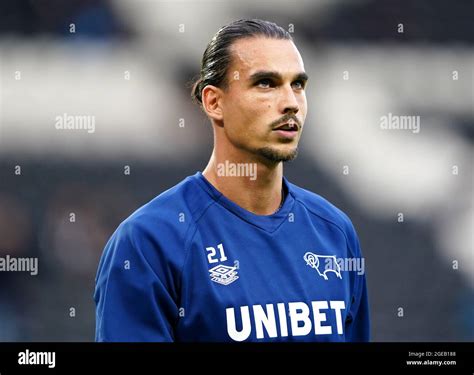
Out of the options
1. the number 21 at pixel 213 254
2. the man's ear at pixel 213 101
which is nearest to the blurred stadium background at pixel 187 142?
the man's ear at pixel 213 101

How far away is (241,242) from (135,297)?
51cm

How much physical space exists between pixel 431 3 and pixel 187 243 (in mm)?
4555

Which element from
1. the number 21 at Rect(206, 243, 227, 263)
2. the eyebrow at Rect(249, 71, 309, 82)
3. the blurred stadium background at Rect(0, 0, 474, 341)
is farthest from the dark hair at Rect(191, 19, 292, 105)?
the blurred stadium background at Rect(0, 0, 474, 341)

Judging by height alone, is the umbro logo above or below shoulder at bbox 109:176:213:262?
below

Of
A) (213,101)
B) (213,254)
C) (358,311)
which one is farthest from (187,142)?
(213,254)

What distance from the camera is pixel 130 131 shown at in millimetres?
5918

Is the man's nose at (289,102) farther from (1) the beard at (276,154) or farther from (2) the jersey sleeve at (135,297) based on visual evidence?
(2) the jersey sleeve at (135,297)

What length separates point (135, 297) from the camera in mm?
2906

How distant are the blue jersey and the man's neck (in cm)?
5

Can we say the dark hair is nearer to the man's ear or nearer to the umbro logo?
the man's ear

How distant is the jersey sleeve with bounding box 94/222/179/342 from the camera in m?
2.88

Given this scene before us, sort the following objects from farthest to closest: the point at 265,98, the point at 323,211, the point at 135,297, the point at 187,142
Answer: the point at 187,142
the point at 323,211
the point at 265,98
the point at 135,297

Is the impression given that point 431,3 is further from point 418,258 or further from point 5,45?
point 5,45

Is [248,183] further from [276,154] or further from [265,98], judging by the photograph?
[265,98]
